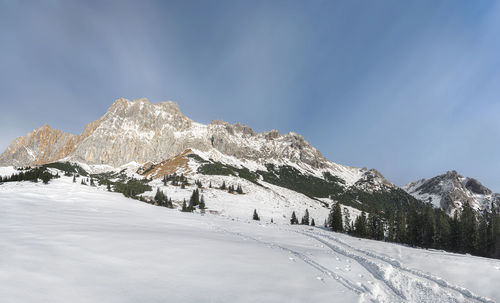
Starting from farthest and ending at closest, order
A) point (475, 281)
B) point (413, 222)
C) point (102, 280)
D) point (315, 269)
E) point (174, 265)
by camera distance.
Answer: point (413, 222)
point (475, 281)
point (315, 269)
point (174, 265)
point (102, 280)

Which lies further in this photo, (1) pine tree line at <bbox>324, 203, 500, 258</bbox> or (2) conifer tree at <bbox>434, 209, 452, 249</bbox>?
(2) conifer tree at <bbox>434, 209, 452, 249</bbox>

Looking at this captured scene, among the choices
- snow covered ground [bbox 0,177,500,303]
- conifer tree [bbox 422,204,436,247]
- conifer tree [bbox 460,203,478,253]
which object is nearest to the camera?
snow covered ground [bbox 0,177,500,303]

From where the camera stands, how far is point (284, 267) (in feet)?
34.7

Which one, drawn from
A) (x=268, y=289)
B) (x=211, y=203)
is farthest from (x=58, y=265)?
(x=211, y=203)

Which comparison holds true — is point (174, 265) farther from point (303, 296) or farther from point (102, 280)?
point (303, 296)

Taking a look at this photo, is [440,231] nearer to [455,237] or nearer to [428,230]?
[428,230]

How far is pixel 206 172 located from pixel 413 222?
13852 centimetres

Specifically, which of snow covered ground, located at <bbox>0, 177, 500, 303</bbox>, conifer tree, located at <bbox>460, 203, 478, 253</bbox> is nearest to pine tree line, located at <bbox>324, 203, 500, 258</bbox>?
conifer tree, located at <bbox>460, 203, 478, 253</bbox>

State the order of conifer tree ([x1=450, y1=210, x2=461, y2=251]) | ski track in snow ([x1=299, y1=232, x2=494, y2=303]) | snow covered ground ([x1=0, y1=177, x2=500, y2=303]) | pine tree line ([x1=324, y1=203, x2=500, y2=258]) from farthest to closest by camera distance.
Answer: conifer tree ([x1=450, y1=210, x2=461, y2=251]) < pine tree line ([x1=324, y1=203, x2=500, y2=258]) < ski track in snow ([x1=299, y1=232, x2=494, y2=303]) < snow covered ground ([x1=0, y1=177, x2=500, y2=303])

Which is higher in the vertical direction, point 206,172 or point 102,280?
point 206,172

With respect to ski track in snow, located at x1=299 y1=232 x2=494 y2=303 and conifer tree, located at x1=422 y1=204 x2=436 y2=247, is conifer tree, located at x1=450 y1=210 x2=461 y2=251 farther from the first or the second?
ski track in snow, located at x1=299 y1=232 x2=494 y2=303

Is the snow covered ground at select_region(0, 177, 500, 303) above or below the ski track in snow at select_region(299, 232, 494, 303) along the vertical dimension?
above

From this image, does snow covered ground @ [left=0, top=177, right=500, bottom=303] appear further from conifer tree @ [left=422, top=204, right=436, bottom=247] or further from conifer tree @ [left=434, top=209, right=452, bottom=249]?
conifer tree @ [left=434, top=209, right=452, bottom=249]

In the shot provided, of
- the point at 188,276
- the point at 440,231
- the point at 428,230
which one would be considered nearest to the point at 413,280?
the point at 188,276
